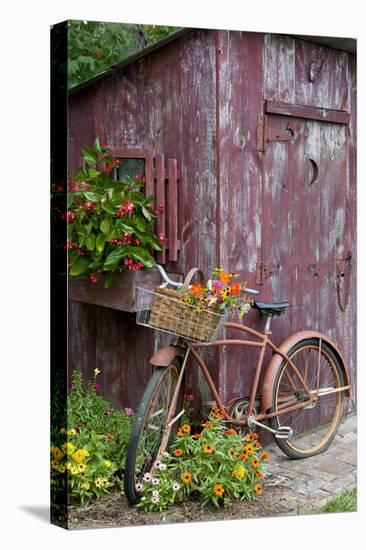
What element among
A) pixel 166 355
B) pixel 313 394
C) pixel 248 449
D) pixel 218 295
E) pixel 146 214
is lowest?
pixel 248 449

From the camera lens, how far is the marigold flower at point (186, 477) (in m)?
5.16

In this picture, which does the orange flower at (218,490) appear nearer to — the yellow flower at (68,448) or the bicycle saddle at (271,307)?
the yellow flower at (68,448)

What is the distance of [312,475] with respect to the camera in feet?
18.8

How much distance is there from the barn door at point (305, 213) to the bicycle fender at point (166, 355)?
758 millimetres

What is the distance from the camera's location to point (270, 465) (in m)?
5.73

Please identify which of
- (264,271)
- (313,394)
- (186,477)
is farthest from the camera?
(313,394)

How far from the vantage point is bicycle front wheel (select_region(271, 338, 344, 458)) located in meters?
5.88

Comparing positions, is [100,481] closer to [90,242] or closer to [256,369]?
[256,369]

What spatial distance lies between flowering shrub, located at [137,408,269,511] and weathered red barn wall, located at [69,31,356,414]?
37 cm

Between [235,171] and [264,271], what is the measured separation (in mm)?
657

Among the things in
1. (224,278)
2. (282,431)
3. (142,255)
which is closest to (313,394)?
(282,431)

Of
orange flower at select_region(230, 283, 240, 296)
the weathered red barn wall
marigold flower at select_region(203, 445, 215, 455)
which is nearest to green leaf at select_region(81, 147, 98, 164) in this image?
the weathered red barn wall

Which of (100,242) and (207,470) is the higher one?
(100,242)

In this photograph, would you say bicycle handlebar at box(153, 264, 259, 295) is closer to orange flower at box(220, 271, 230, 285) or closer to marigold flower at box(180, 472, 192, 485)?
orange flower at box(220, 271, 230, 285)
